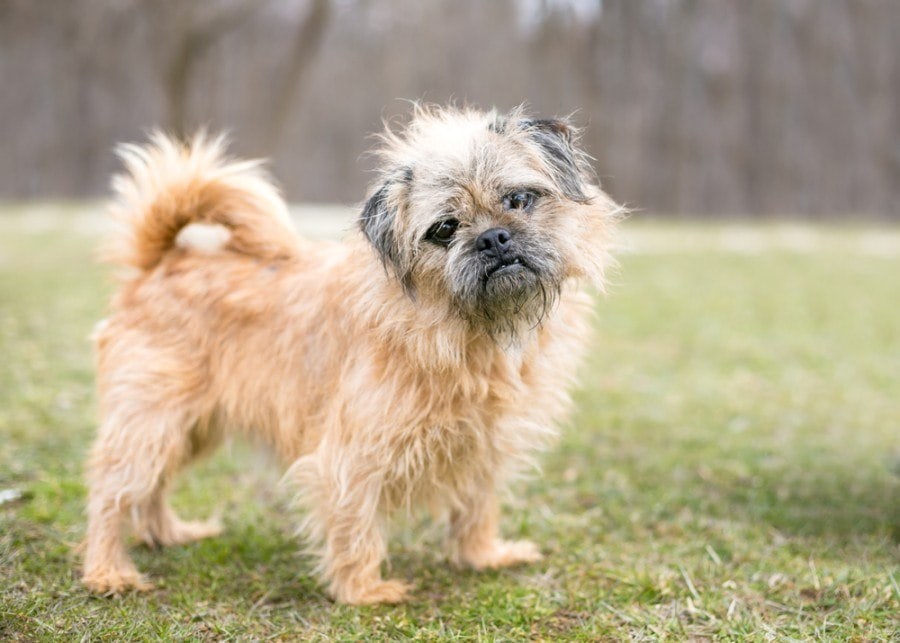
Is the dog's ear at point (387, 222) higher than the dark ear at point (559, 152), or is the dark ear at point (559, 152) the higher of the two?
the dark ear at point (559, 152)

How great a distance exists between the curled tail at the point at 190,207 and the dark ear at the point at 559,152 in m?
1.20

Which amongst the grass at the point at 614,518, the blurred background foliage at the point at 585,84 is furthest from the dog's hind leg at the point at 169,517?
the blurred background foliage at the point at 585,84

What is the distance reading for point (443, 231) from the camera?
301 cm

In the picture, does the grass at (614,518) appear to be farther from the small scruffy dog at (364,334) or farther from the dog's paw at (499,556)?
the small scruffy dog at (364,334)

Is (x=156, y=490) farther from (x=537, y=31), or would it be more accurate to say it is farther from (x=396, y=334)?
(x=537, y=31)

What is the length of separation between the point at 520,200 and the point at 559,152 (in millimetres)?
276

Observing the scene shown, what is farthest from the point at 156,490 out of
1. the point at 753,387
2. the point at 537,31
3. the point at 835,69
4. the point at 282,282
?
the point at 835,69

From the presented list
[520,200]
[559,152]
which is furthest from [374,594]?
[559,152]

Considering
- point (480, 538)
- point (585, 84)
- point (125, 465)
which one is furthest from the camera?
point (585, 84)

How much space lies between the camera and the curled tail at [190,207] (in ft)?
12.3

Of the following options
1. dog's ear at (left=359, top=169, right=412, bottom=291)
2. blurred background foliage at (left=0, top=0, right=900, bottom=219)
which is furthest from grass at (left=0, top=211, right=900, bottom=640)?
blurred background foliage at (left=0, top=0, right=900, bottom=219)

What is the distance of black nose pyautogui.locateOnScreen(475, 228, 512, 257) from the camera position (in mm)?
2914

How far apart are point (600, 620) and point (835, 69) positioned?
18265 mm

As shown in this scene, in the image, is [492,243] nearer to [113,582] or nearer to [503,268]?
[503,268]
